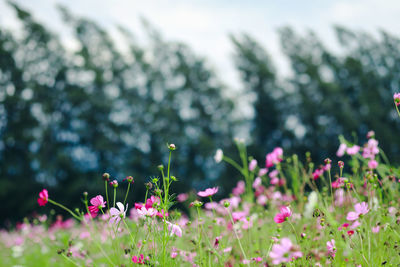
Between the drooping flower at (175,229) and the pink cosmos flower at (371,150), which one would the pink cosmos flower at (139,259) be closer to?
the drooping flower at (175,229)

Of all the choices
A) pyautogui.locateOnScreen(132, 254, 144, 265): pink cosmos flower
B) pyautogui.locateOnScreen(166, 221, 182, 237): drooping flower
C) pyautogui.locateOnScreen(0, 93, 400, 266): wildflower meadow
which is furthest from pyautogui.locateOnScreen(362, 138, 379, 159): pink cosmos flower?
pyautogui.locateOnScreen(132, 254, 144, 265): pink cosmos flower

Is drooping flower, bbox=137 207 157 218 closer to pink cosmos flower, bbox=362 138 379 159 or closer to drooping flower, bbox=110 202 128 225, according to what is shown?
drooping flower, bbox=110 202 128 225

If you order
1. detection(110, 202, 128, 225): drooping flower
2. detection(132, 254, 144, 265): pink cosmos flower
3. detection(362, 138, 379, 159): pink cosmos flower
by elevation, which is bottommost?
detection(132, 254, 144, 265): pink cosmos flower

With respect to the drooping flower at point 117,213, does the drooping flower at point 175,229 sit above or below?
below

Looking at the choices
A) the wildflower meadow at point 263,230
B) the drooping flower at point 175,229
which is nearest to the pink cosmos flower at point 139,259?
the wildflower meadow at point 263,230

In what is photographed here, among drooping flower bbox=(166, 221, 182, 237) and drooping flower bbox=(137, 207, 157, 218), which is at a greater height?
drooping flower bbox=(137, 207, 157, 218)

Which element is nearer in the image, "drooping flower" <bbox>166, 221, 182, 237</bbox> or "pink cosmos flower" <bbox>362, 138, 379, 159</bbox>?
"drooping flower" <bbox>166, 221, 182, 237</bbox>

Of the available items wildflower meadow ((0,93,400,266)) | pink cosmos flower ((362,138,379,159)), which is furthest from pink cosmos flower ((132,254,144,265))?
pink cosmos flower ((362,138,379,159))

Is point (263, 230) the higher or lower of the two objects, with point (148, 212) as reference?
lower

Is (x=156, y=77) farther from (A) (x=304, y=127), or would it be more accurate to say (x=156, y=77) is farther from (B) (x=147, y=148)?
(A) (x=304, y=127)

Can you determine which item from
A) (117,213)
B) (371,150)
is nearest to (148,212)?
(117,213)

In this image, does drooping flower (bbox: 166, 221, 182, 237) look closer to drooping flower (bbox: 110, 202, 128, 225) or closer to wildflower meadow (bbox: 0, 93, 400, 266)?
wildflower meadow (bbox: 0, 93, 400, 266)

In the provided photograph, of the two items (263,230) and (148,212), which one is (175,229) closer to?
(148,212)

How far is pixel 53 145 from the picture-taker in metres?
12.0
